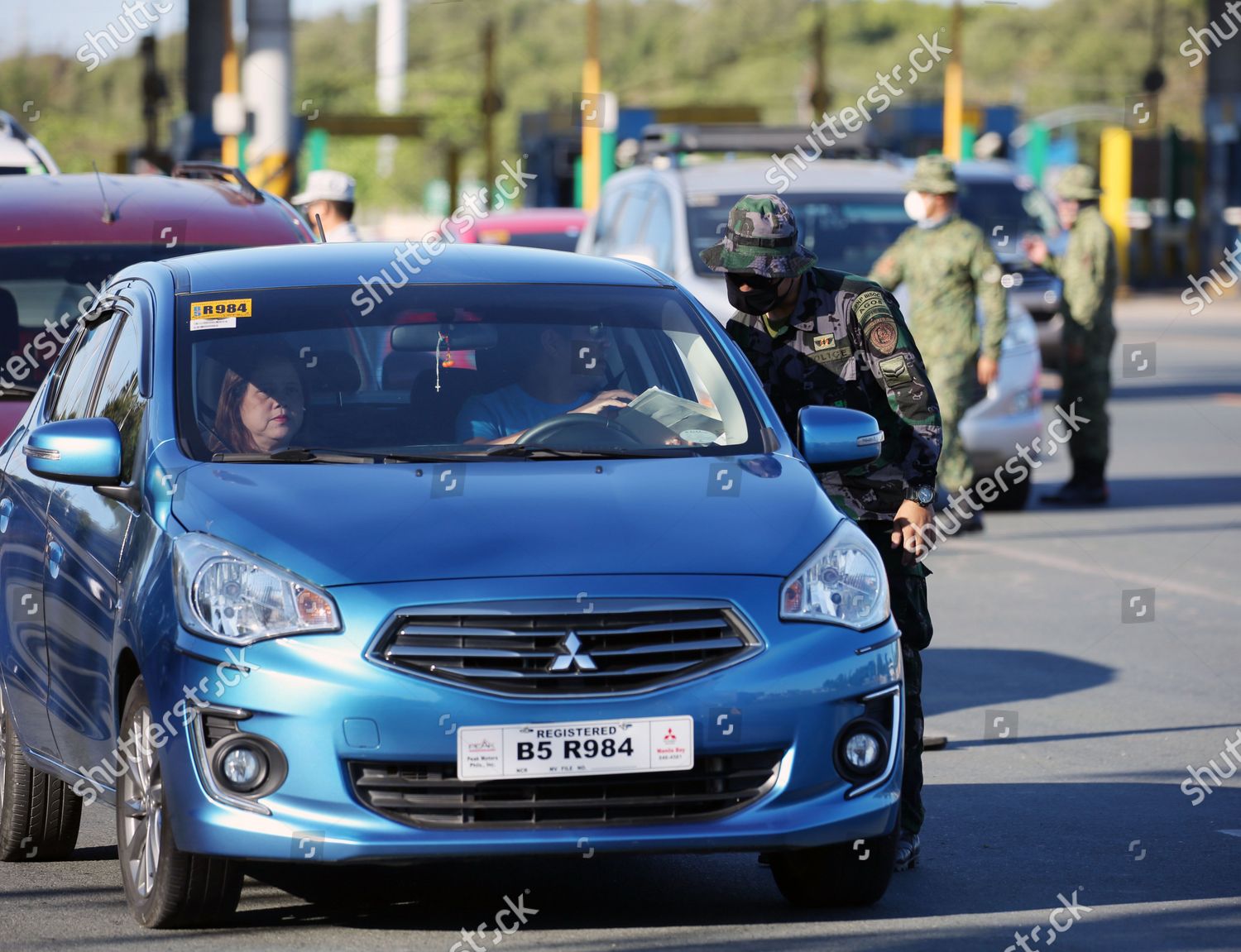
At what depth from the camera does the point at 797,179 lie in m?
15.3

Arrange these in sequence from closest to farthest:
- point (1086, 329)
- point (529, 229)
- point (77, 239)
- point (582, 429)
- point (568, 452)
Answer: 1. point (568, 452)
2. point (582, 429)
3. point (77, 239)
4. point (1086, 329)
5. point (529, 229)

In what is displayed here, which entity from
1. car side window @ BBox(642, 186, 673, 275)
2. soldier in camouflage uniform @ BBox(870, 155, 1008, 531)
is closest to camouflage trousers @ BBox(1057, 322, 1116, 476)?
soldier in camouflage uniform @ BBox(870, 155, 1008, 531)

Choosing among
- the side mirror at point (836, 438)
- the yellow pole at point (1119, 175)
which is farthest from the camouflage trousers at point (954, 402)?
the yellow pole at point (1119, 175)

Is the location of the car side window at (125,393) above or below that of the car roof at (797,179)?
below

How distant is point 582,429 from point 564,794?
46.8 inches

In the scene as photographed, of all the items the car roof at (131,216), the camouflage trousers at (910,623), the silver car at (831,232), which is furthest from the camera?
the silver car at (831,232)

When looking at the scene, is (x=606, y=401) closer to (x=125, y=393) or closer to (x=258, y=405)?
(x=258, y=405)

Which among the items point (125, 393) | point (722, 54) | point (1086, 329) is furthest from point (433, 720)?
point (722, 54)

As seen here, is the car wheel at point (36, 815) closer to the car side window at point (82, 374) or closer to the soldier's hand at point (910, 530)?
the car side window at point (82, 374)

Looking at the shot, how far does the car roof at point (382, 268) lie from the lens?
623 cm

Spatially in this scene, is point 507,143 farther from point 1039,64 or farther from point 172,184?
point 172,184

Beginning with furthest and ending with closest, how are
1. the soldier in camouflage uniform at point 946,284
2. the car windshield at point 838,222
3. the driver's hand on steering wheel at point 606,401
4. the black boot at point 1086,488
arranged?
the black boot at point 1086,488
the car windshield at point 838,222
the soldier in camouflage uniform at point 946,284
the driver's hand on steering wheel at point 606,401

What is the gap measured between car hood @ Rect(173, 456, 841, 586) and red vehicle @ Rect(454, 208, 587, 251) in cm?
1366

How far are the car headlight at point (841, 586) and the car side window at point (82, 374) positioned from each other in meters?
2.22
